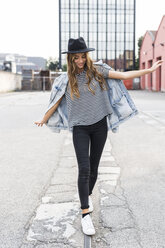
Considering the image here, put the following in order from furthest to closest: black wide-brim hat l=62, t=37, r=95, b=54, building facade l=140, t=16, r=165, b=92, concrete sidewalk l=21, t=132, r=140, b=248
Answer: building facade l=140, t=16, r=165, b=92
black wide-brim hat l=62, t=37, r=95, b=54
concrete sidewalk l=21, t=132, r=140, b=248

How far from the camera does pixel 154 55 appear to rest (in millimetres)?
46000

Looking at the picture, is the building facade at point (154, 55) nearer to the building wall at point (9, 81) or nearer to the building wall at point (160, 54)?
the building wall at point (160, 54)

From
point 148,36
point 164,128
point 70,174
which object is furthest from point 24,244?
point 148,36

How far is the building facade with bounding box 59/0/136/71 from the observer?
75.7 metres

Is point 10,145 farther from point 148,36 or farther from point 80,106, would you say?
point 148,36

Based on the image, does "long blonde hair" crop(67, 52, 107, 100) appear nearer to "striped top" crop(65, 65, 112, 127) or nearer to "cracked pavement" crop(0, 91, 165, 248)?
"striped top" crop(65, 65, 112, 127)

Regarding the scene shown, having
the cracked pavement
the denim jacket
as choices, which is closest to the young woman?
the denim jacket

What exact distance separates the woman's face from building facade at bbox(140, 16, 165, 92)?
121 feet

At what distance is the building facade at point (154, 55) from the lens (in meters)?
41.4

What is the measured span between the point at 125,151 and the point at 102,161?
1113mm

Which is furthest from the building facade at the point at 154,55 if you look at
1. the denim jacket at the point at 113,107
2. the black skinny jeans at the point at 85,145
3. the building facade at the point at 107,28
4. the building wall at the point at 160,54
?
the black skinny jeans at the point at 85,145

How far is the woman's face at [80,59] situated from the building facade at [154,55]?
1447 inches

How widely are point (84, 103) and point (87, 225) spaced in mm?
1059

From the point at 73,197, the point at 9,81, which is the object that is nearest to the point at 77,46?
the point at 73,197
